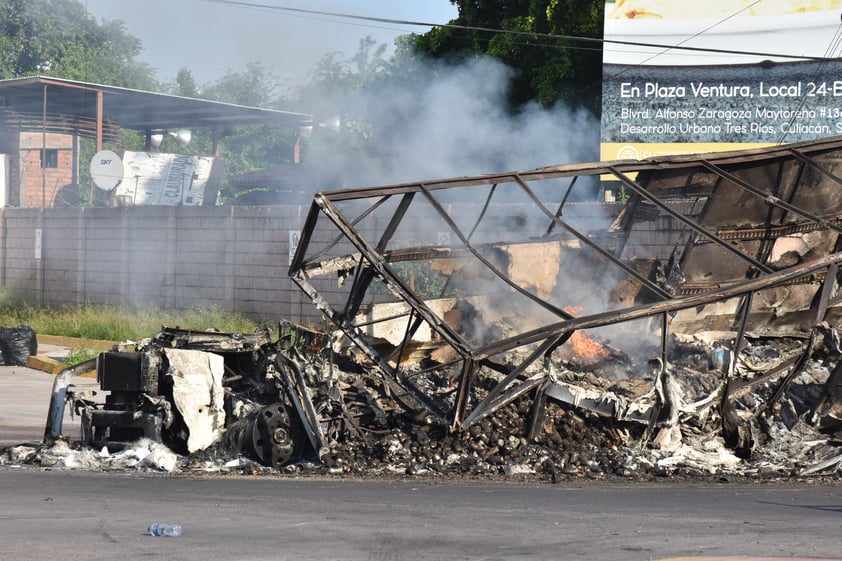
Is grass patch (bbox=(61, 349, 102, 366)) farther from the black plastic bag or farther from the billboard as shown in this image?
the billboard

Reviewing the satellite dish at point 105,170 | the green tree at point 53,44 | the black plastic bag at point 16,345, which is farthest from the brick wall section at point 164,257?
the green tree at point 53,44

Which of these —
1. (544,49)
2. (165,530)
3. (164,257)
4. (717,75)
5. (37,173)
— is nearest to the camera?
(165,530)

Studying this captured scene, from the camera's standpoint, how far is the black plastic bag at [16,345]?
18781 mm

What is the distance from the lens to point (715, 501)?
809 centimetres

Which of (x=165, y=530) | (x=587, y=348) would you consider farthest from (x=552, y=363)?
(x=165, y=530)

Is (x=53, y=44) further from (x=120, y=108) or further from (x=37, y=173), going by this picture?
(x=120, y=108)

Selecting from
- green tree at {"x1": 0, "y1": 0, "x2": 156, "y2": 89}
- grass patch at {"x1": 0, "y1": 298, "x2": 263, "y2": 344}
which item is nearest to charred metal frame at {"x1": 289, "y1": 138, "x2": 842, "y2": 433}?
grass patch at {"x1": 0, "y1": 298, "x2": 263, "y2": 344}

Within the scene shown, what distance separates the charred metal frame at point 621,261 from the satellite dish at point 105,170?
64.4 ft

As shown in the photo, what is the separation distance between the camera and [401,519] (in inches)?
289

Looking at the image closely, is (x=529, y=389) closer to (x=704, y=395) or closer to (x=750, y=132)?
(x=704, y=395)

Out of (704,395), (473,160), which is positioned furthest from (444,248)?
(473,160)

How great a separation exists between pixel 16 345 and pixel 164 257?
4786mm

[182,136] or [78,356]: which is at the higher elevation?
[182,136]

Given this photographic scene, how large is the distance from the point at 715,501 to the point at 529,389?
1.97 metres
